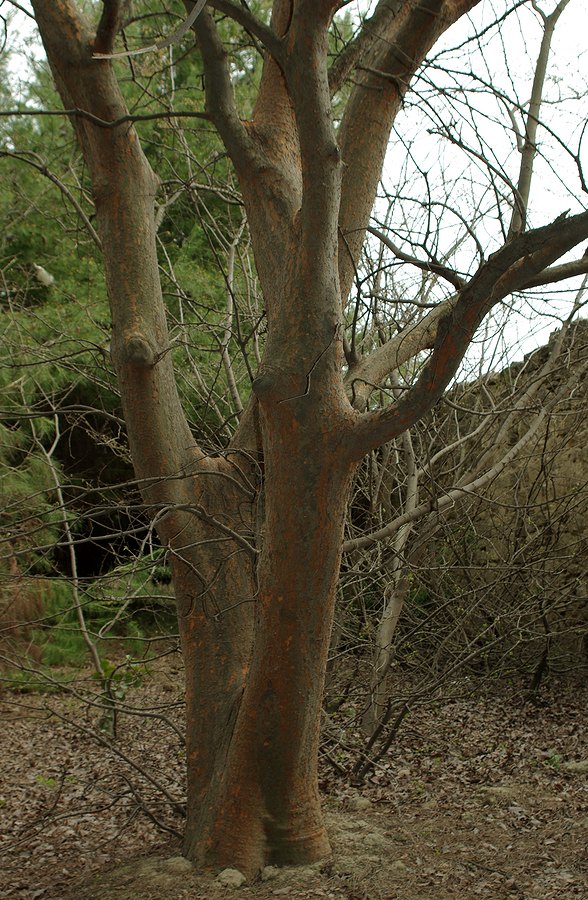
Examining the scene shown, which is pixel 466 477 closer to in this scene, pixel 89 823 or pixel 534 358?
pixel 534 358

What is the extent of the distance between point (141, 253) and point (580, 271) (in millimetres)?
1887

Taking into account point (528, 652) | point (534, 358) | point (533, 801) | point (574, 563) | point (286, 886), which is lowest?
point (286, 886)

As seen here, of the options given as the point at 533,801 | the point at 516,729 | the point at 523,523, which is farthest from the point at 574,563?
the point at 533,801

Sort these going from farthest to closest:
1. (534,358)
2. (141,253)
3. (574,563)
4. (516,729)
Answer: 1. (534,358)
2. (574,563)
3. (516,729)
4. (141,253)

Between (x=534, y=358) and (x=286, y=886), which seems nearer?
(x=286, y=886)

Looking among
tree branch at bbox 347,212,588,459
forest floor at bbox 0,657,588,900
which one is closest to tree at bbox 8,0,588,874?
tree branch at bbox 347,212,588,459

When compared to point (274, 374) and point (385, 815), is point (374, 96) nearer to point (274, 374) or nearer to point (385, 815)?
point (274, 374)

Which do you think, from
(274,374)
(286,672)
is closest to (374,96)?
(274,374)

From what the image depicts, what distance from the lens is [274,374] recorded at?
120 inches

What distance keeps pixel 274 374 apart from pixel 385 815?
2.49 meters

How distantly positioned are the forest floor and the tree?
25cm

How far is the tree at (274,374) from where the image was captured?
2984 millimetres

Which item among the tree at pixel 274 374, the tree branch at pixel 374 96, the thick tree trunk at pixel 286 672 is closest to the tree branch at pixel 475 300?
the tree at pixel 274 374

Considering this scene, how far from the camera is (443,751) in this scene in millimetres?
5492
